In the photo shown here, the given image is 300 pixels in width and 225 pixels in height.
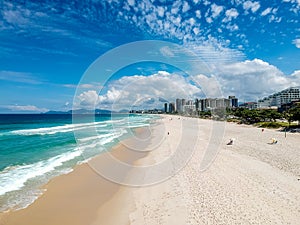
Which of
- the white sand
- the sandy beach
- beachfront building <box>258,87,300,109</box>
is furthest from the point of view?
beachfront building <box>258,87,300,109</box>

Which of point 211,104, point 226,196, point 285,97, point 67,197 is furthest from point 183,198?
point 285,97

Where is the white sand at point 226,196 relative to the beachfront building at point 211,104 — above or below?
below

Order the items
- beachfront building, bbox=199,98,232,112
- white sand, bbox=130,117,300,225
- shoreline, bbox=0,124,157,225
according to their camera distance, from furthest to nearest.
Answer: beachfront building, bbox=199,98,232,112
shoreline, bbox=0,124,157,225
white sand, bbox=130,117,300,225

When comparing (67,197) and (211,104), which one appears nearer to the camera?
(67,197)

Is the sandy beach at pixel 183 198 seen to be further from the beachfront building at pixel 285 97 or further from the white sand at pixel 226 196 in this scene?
the beachfront building at pixel 285 97

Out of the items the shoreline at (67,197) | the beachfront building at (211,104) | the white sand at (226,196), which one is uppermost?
the beachfront building at (211,104)

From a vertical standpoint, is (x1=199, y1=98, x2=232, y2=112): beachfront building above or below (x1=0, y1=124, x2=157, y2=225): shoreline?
above

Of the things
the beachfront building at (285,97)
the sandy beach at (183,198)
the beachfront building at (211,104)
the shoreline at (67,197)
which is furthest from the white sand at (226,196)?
the beachfront building at (285,97)

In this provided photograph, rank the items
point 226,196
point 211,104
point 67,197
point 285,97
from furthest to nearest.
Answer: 1. point 285,97
2. point 211,104
3. point 67,197
4. point 226,196

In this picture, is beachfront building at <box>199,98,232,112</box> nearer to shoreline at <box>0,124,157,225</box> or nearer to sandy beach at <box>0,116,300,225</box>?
sandy beach at <box>0,116,300,225</box>

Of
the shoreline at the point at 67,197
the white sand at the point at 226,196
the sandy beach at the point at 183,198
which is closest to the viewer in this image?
the white sand at the point at 226,196

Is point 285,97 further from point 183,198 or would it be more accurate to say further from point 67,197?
point 67,197

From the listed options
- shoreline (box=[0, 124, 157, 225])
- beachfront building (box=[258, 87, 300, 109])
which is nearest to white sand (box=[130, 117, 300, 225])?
shoreline (box=[0, 124, 157, 225])

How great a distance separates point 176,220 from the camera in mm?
7129
